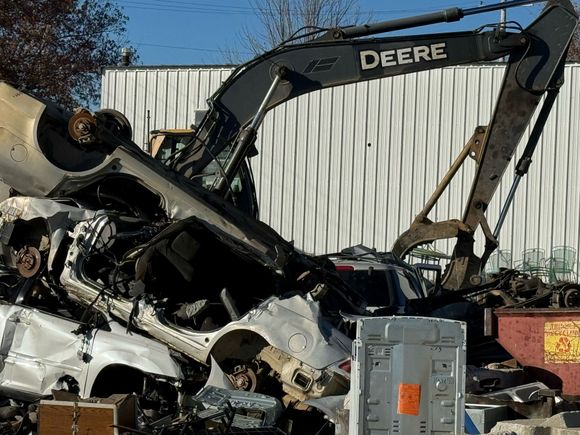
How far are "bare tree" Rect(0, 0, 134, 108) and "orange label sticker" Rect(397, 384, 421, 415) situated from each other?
24.6 m

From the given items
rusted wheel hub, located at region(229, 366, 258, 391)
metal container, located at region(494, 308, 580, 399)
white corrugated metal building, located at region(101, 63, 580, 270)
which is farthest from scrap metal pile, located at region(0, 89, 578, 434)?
A: white corrugated metal building, located at region(101, 63, 580, 270)

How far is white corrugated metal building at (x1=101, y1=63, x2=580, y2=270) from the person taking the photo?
23.9 metres

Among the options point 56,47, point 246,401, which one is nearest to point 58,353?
point 246,401

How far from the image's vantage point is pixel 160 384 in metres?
8.27

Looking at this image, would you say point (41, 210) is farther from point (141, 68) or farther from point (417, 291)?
point (141, 68)

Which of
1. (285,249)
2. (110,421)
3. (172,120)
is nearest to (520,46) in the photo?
(285,249)

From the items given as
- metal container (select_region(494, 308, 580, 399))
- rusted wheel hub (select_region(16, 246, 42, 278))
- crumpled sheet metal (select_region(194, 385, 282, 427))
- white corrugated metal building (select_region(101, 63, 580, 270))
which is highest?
white corrugated metal building (select_region(101, 63, 580, 270))

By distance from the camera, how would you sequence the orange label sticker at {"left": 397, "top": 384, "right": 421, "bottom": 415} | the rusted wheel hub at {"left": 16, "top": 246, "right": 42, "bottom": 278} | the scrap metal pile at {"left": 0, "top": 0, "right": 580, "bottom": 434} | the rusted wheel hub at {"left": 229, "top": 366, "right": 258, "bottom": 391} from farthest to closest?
1. the rusted wheel hub at {"left": 16, "top": 246, "right": 42, "bottom": 278}
2. the rusted wheel hub at {"left": 229, "top": 366, "right": 258, "bottom": 391}
3. the scrap metal pile at {"left": 0, "top": 0, "right": 580, "bottom": 434}
4. the orange label sticker at {"left": 397, "top": 384, "right": 421, "bottom": 415}

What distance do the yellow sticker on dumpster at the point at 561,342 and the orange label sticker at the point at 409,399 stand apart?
9.53 feet

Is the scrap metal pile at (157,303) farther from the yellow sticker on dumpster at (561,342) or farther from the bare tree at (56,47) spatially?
the bare tree at (56,47)

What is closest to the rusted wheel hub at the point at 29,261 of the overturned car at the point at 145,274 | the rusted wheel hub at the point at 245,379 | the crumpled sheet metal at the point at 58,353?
the overturned car at the point at 145,274

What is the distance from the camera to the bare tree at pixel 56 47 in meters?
30.5

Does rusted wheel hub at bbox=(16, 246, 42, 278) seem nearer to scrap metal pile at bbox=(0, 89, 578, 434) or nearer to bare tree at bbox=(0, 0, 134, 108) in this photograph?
scrap metal pile at bbox=(0, 89, 578, 434)

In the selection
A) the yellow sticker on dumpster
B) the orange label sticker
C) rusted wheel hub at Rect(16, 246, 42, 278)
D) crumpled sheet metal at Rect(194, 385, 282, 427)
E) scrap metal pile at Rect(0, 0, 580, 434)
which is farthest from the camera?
the yellow sticker on dumpster
